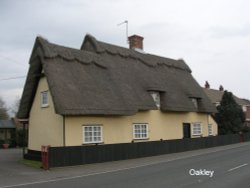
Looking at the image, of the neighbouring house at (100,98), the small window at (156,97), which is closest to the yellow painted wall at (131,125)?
the neighbouring house at (100,98)

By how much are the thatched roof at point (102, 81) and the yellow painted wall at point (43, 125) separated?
70 centimetres

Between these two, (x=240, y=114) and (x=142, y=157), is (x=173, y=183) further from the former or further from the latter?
(x=240, y=114)

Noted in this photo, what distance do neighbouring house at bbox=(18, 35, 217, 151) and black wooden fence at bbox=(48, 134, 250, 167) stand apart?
1677mm

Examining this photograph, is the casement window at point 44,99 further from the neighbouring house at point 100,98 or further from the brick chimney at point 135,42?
the brick chimney at point 135,42

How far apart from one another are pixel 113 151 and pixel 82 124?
2.55m

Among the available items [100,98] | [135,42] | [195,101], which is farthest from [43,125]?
[135,42]

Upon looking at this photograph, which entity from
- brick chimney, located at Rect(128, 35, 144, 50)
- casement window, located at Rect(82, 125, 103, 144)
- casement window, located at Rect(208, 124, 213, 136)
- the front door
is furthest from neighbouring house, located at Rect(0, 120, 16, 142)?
casement window, located at Rect(82, 125, 103, 144)

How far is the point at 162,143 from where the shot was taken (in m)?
27.5

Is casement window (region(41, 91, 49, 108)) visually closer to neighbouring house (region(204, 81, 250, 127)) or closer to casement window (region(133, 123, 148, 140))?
casement window (region(133, 123, 148, 140))

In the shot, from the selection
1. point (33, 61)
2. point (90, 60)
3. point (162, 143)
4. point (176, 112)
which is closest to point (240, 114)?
point (176, 112)

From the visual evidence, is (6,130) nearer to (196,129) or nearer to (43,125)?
(196,129)

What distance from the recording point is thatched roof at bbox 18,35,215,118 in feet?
76.4

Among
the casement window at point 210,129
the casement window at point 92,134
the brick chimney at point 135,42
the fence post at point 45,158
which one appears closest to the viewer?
the fence post at point 45,158

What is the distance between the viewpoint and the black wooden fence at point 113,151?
20.4 m
